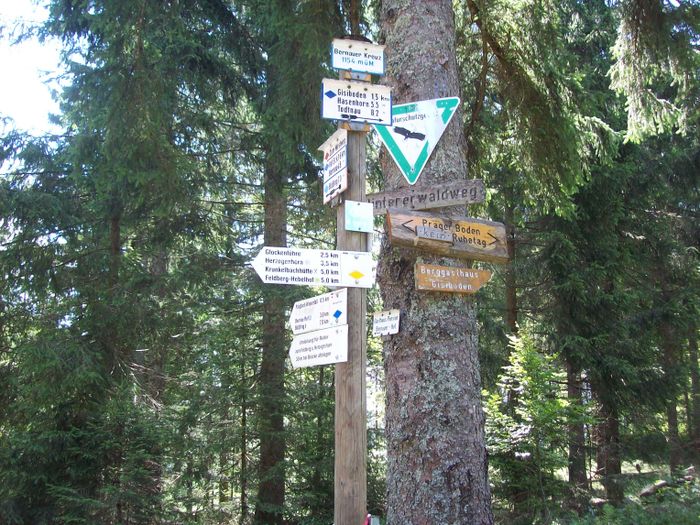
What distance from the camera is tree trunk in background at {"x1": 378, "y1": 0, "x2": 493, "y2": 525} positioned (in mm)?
3781

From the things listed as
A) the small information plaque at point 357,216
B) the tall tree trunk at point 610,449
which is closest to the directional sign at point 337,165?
the small information plaque at point 357,216

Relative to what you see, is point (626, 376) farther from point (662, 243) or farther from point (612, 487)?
point (662, 243)

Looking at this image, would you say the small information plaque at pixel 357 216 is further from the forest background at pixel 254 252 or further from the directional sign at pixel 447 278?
the forest background at pixel 254 252

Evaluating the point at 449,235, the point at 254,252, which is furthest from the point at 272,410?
the point at 449,235

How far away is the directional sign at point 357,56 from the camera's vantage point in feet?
11.8

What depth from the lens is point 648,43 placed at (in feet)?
22.8

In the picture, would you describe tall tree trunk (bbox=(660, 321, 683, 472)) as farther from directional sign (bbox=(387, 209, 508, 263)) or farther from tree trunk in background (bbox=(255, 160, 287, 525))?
directional sign (bbox=(387, 209, 508, 263))

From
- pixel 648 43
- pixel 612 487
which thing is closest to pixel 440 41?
pixel 648 43

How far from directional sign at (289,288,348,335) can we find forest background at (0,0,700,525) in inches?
143

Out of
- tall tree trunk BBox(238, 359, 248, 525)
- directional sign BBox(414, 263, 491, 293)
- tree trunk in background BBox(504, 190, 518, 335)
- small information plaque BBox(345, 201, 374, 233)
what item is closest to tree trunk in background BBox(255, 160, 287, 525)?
tall tree trunk BBox(238, 359, 248, 525)

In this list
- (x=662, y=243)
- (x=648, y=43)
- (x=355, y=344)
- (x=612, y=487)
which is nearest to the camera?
(x=355, y=344)

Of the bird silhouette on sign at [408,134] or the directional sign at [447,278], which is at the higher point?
the bird silhouette on sign at [408,134]

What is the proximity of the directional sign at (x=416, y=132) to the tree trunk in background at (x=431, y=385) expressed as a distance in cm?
7

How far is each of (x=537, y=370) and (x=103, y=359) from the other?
7167mm
